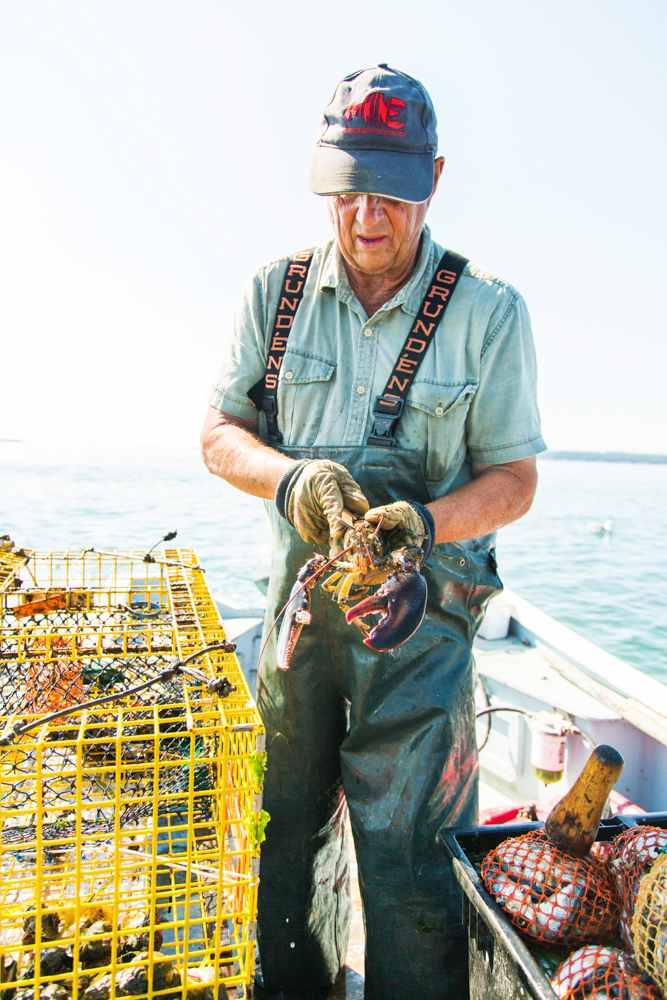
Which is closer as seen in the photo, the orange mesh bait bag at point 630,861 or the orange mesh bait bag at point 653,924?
the orange mesh bait bag at point 653,924

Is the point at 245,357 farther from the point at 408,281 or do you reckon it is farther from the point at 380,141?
the point at 380,141

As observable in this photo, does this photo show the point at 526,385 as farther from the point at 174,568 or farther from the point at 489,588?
the point at 174,568

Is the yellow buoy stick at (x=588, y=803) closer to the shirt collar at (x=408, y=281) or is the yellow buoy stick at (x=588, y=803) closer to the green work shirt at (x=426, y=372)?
the green work shirt at (x=426, y=372)

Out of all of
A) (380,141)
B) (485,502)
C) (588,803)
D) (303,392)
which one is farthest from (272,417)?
(588,803)

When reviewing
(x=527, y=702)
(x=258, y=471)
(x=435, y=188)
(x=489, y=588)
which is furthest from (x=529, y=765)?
(x=435, y=188)

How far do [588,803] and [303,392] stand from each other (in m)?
1.61

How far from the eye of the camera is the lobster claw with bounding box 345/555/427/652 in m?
1.74

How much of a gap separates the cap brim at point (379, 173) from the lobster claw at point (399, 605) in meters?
1.28

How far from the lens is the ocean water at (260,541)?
15.7 meters

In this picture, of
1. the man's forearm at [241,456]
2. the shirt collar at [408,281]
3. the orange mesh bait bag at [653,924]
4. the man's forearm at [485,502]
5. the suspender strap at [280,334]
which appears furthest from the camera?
the suspender strap at [280,334]

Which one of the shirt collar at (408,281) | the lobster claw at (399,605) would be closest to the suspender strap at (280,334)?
the shirt collar at (408,281)

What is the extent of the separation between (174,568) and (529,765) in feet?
10.2

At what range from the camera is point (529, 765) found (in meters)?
4.70

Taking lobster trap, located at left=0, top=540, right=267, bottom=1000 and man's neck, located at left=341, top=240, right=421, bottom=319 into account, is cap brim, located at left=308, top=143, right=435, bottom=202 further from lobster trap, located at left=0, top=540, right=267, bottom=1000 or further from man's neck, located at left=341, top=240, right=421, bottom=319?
lobster trap, located at left=0, top=540, right=267, bottom=1000
